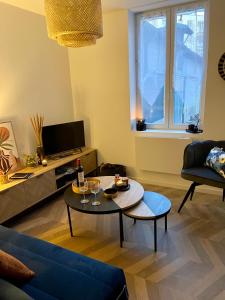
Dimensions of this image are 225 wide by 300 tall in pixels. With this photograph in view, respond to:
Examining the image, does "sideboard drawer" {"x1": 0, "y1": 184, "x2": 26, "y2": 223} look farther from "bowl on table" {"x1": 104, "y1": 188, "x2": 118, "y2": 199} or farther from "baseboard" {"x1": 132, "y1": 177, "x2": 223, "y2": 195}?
"baseboard" {"x1": 132, "y1": 177, "x2": 223, "y2": 195}

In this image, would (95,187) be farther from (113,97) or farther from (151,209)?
(113,97)

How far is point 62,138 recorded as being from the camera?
357cm

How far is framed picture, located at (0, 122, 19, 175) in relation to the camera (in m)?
2.82

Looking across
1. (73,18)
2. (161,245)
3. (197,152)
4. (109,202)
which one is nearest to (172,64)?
(197,152)

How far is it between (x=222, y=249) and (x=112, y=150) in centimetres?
222

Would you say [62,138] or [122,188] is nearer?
[122,188]

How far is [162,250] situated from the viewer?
7.40ft

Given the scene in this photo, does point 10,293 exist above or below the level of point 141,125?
below

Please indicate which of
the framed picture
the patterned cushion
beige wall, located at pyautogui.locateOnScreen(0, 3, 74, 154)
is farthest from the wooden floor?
beige wall, located at pyautogui.locateOnScreen(0, 3, 74, 154)

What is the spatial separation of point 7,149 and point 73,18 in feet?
6.07

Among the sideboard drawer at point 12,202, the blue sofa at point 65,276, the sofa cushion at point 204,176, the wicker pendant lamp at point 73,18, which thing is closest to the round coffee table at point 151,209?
the sofa cushion at point 204,176

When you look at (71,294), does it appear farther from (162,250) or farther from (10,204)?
(10,204)

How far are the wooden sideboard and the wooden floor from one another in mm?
223

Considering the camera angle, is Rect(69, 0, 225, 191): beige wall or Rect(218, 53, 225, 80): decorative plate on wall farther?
Rect(69, 0, 225, 191): beige wall
